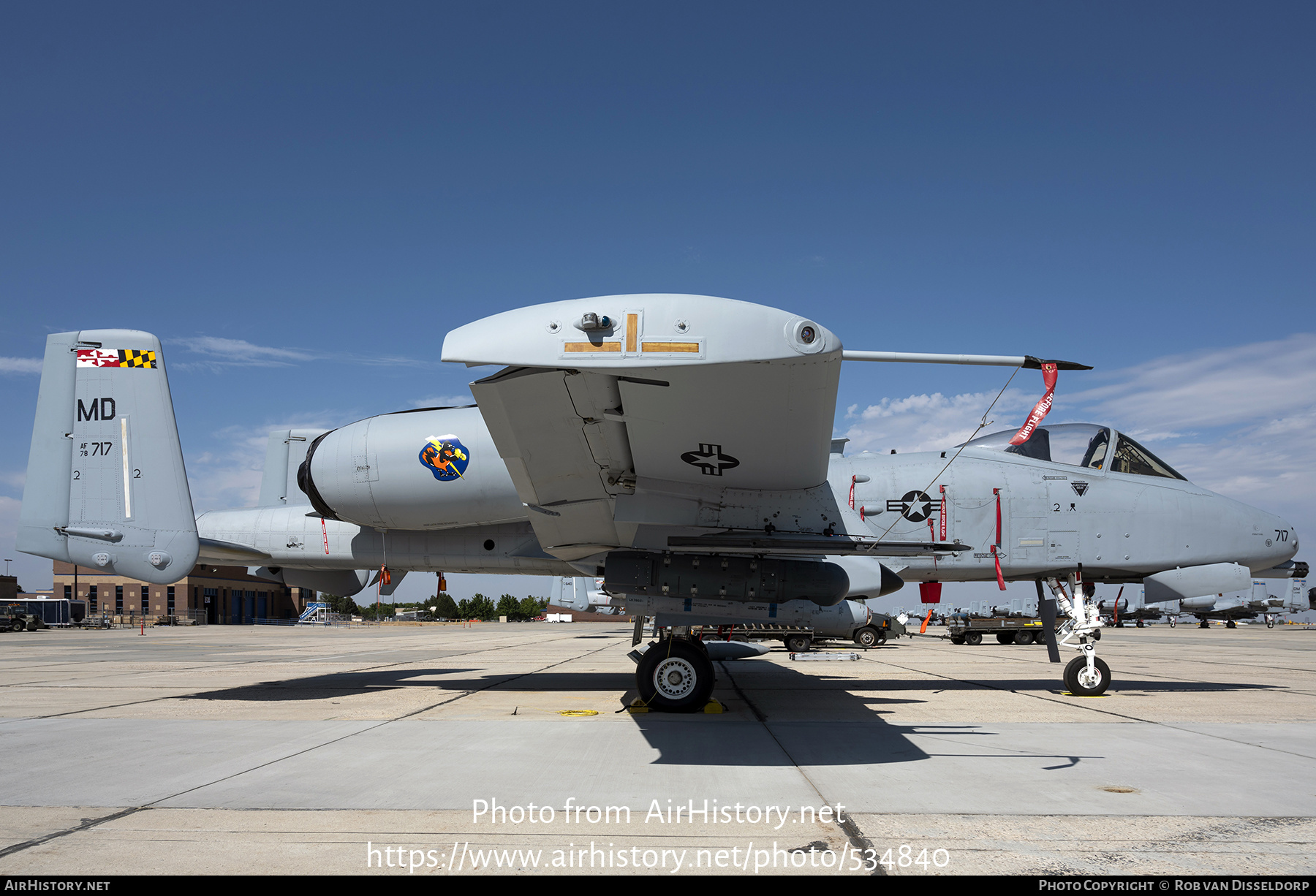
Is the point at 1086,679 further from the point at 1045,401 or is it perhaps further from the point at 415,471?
the point at 415,471

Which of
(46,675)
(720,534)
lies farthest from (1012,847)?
(46,675)

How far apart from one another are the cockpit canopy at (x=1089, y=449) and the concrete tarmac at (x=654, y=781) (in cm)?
285

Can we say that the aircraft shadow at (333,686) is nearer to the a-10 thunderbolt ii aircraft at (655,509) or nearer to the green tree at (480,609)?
the a-10 thunderbolt ii aircraft at (655,509)

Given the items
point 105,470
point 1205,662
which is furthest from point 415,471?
point 1205,662

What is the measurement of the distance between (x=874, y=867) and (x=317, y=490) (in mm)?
7854

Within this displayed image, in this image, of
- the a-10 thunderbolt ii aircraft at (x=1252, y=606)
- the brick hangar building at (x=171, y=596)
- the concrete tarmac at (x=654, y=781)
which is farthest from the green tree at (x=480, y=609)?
the concrete tarmac at (x=654, y=781)

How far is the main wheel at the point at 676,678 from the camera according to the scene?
7.97 m

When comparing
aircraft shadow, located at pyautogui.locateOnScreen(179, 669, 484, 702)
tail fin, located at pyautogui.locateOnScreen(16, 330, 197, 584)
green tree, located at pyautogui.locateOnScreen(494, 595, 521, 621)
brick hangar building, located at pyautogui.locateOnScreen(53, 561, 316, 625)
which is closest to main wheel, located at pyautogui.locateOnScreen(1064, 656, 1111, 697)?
aircraft shadow, located at pyautogui.locateOnScreen(179, 669, 484, 702)

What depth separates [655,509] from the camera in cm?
726

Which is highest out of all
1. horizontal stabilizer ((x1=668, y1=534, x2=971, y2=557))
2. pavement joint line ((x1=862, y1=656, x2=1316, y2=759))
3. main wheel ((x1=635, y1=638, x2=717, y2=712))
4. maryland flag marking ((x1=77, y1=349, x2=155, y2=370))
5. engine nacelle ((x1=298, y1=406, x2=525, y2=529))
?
maryland flag marking ((x1=77, y1=349, x2=155, y2=370))

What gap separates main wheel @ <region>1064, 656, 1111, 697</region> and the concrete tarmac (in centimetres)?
22

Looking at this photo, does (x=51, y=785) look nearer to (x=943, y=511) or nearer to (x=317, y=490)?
(x=317, y=490)

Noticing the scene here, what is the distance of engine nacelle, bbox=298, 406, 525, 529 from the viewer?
8984mm

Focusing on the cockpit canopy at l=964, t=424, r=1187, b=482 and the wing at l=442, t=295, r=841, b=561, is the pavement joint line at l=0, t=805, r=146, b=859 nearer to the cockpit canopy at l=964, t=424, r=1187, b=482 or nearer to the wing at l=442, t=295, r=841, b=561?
the wing at l=442, t=295, r=841, b=561
